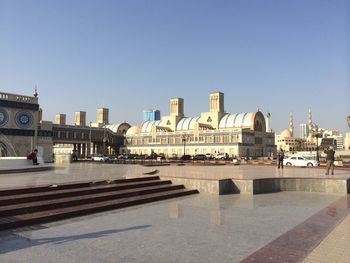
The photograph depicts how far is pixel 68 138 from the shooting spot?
8406 cm

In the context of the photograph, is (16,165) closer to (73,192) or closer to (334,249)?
(73,192)

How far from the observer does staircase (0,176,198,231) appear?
7613 millimetres

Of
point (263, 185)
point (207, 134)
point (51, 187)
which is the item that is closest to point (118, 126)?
point (207, 134)

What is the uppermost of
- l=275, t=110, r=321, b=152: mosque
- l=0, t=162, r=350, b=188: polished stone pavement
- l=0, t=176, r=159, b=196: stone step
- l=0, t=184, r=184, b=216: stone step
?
l=275, t=110, r=321, b=152: mosque

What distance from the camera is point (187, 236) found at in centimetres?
623

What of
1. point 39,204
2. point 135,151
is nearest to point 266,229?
point 39,204

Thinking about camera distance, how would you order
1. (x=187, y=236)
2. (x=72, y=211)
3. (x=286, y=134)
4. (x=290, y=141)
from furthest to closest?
(x=286, y=134) < (x=290, y=141) < (x=72, y=211) < (x=187, y=236)

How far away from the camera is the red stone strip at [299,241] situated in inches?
191

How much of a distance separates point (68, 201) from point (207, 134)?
79214 mm

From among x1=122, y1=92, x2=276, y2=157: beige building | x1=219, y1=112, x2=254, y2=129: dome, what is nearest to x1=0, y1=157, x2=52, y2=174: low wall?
x1=122, y1=92, x2=276, y2=157: beige building

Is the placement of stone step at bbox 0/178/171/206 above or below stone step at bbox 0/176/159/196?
below

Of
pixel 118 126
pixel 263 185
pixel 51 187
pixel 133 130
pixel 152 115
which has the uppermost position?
pixel 152 115

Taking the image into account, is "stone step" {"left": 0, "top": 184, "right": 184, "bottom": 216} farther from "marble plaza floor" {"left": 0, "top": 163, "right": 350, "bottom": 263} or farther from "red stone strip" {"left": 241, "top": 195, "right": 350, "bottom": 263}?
"red stone strip" {"left": 241, "top": 195, "right": 350, "bottom": 263}

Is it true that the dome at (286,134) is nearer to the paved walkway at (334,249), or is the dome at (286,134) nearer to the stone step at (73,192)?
the stone step at (73,192)
